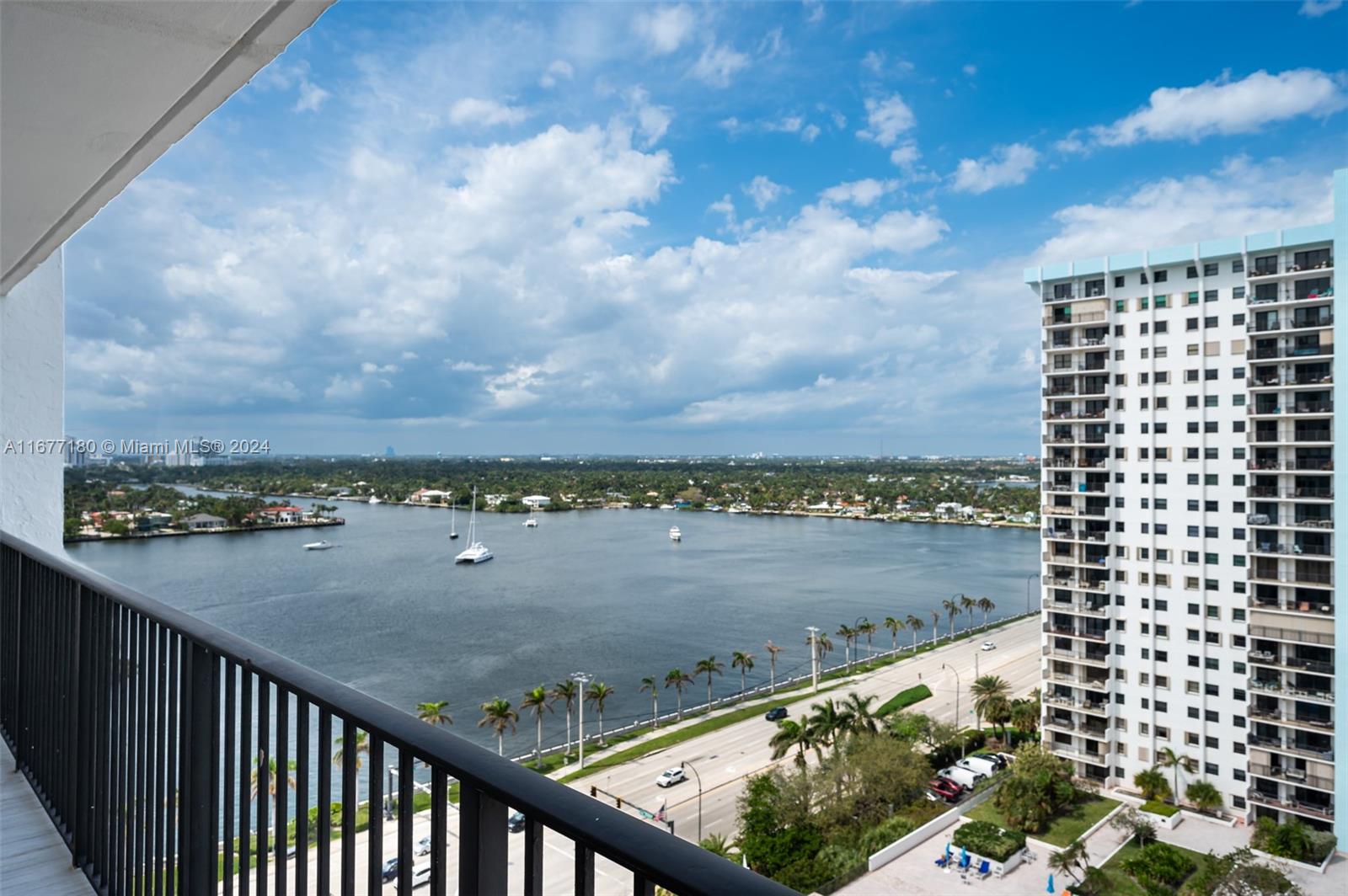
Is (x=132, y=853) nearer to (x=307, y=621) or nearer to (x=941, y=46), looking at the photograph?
(x=307, y=621)

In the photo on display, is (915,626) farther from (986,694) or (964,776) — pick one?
(964,776)

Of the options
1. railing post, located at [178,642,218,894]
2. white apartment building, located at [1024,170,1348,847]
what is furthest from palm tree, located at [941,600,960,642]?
railing post, located at [178,642,218,894]

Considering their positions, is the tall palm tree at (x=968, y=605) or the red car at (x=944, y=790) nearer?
the red car at (x=944, y=790)

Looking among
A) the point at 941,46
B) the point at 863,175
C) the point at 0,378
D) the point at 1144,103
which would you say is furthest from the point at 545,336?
the point at 0,378

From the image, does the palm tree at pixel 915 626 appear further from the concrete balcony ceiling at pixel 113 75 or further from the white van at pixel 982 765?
the concrete balcony ceiling at pixel 113 75

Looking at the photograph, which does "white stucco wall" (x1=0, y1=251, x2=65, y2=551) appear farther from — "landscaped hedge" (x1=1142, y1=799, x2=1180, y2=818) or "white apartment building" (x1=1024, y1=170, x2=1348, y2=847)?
"landscaped hedge" (x1=1142, y1=799, x2=1180, y2=818)

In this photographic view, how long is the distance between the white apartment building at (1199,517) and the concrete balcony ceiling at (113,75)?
24.9m

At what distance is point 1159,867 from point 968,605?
73.9 feet

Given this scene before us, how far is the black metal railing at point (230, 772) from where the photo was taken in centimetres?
56

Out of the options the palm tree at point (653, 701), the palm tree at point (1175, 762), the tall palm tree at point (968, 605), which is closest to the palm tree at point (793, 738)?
the palm tree at point (653, 701)

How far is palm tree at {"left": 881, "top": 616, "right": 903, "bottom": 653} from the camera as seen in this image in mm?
35750

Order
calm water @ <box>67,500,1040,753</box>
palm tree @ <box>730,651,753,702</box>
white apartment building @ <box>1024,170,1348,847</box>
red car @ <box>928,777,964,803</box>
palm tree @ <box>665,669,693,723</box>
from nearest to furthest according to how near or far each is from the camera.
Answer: white apartment building @ <box>1024,170,1348,847</box>, red car @ <box>928,777,964,803</box>, palm tree @ <box>665,669,693,723</box>, calm water @ <box>67,500,1040,753</box>, palm tree @ <box>730,651,753,702</box>

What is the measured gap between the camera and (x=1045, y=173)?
76.3 meters

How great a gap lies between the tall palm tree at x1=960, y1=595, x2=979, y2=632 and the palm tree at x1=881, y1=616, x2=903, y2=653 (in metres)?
3.72
